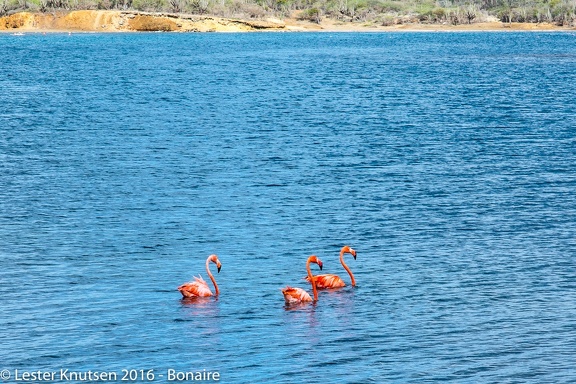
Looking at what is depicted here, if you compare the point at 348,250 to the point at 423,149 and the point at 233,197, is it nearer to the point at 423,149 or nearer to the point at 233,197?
the point at 233,197

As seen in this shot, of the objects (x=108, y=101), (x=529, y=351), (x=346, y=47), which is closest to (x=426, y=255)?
(x=529, y=351)

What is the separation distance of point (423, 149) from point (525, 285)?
2382 centimetres

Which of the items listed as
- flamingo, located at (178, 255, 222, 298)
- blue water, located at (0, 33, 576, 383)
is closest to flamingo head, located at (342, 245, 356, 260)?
blue water, located at (0, 33, 576, 383)

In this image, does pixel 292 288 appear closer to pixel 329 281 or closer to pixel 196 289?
pixel 329 281

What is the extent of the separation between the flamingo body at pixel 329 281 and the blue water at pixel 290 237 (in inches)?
19.4

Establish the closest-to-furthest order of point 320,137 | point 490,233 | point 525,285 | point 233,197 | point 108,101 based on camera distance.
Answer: point 525,285 < point 490,233 < point 233,197 < point 320,137 < point 108,101

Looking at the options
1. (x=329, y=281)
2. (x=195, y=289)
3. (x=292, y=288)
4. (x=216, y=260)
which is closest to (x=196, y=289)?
(x=195, y=289)

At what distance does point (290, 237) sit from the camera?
1243 inches

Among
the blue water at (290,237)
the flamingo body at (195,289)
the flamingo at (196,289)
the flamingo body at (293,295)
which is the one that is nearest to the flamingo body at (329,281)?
the blue water at (290,237)

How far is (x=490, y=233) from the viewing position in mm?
32125

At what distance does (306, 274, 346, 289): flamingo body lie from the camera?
2655 centimetres

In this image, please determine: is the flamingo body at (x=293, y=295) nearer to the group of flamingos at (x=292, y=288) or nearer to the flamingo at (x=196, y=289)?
the group of flamingos at (x=292, y=288)

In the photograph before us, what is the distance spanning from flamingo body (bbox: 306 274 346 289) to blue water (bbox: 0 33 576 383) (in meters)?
0.49

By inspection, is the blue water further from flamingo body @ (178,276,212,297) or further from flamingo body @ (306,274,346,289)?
flamingo body @ (306,274,346,289)
